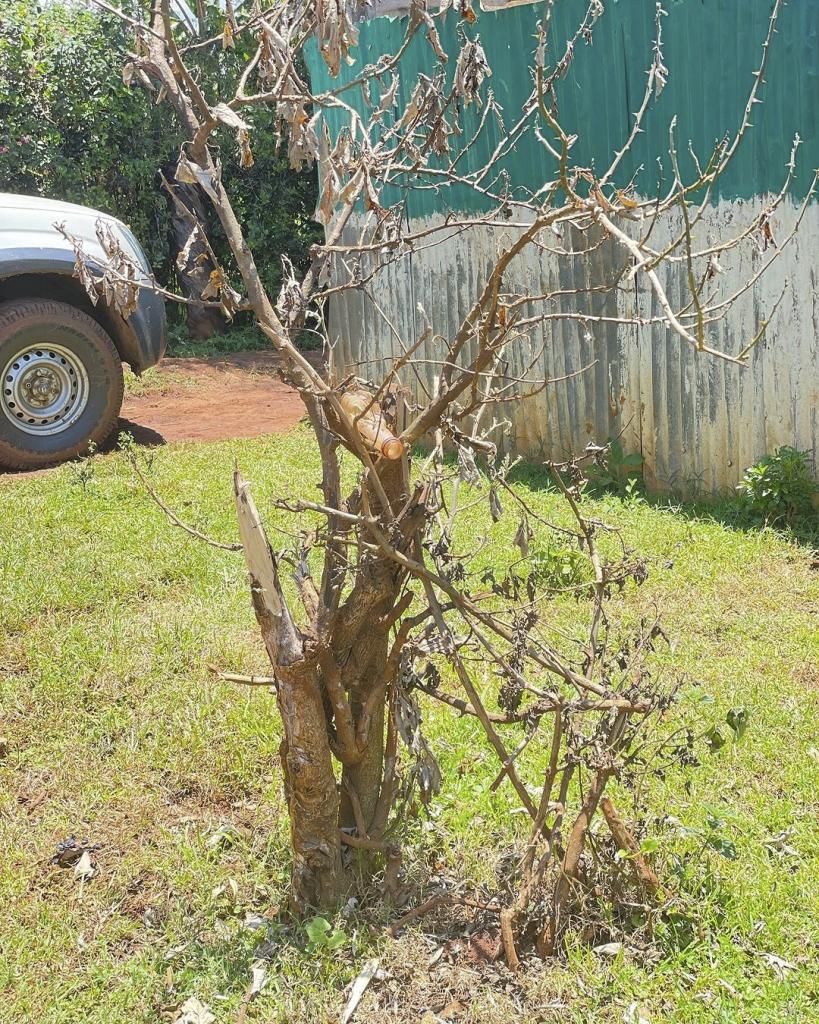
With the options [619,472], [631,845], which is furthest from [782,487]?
[631,845]

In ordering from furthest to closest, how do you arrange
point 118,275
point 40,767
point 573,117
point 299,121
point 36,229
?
point 36,229
point 573,117
point 40,767
point 118,275
point 299,121

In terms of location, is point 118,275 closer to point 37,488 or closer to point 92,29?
point 37,488

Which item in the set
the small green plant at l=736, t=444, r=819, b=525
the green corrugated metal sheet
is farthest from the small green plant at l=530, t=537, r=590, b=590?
the green corrugated metal sheet

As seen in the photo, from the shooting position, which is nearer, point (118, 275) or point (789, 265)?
point (118, 275)

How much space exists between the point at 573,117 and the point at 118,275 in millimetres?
5368

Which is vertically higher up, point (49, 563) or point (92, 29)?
point (92, 29)

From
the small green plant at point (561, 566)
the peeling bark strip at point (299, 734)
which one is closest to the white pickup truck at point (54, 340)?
the small green plant at point (561, 566)

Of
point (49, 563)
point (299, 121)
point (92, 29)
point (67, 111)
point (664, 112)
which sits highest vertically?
point (92, 29)

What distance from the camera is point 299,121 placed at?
2.38 meters

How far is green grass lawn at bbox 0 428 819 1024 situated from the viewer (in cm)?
299

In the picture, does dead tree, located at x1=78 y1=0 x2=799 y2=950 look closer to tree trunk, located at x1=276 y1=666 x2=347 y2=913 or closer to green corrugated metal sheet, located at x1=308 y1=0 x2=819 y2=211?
tree trunk, located at x1=276 y1=666 x2=347 y2=913

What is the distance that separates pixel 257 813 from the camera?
395 cm

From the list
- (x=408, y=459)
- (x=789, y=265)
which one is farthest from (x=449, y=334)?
(x=408, y=459)

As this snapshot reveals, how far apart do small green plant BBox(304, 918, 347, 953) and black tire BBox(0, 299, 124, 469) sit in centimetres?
633
